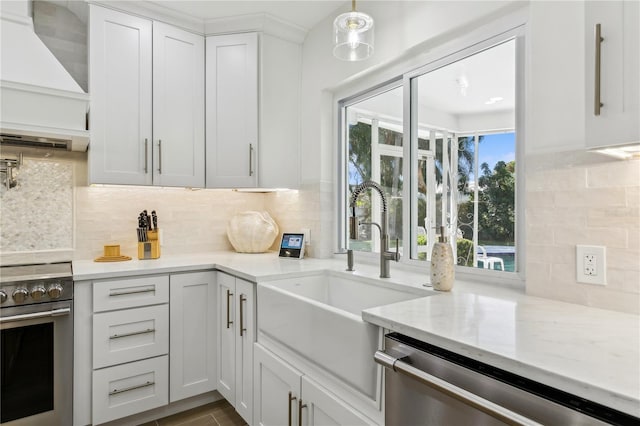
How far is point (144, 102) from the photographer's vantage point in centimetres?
238

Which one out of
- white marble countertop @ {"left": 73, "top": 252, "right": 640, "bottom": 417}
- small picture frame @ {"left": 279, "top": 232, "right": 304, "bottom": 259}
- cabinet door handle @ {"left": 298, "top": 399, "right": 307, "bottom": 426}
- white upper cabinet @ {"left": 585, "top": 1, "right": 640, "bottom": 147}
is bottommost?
cabinet door handle @ {"left": 298, "top": 399, "right": 307, "bottom": 426}

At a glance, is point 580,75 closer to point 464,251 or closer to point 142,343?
point 464,251

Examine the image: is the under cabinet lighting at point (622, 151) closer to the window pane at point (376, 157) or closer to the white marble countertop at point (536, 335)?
the white marble countertop at point (536, 335)

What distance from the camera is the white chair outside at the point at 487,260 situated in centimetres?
164

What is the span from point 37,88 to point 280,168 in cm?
149

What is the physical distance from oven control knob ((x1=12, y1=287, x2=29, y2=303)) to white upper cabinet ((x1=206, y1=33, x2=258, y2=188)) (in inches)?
48.9

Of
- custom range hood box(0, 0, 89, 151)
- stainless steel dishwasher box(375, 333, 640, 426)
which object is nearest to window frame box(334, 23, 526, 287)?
stainless steel dishwasher box(375, 333, 640, 426)

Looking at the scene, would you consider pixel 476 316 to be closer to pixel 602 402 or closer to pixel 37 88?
pixel 602 402

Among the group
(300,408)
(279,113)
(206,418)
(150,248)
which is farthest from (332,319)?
(279,113)

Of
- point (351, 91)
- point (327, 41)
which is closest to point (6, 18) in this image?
point (327, 41)

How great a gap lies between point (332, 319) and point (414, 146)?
4.00 ft

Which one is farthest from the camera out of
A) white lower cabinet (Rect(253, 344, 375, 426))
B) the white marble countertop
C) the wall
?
white lower cabinet (Rect(253, 344, 375, 426))

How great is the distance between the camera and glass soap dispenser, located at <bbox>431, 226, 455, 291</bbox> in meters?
1.44

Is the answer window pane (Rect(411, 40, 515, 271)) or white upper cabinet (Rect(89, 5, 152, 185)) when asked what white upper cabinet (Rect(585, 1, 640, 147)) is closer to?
window pane (Rect(411, 40, 515, 271))
